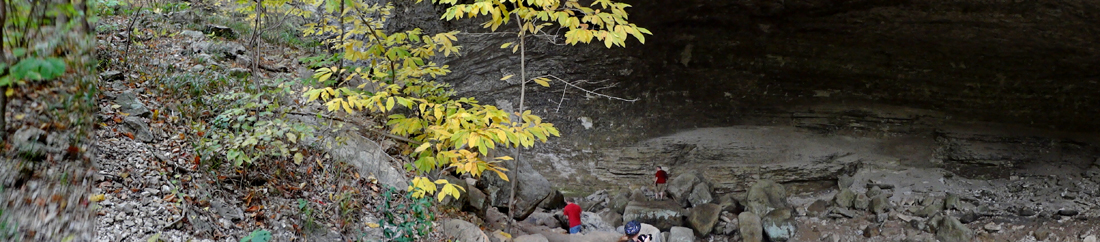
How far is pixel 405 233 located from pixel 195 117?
1.69 m

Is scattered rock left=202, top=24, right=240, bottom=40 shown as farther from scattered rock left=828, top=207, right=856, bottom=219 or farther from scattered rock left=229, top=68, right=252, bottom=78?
scattered rock left=828, top=207, right=856, bottom=219

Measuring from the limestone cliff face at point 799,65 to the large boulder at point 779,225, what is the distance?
298cm

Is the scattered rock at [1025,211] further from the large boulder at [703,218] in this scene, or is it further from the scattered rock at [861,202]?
the large boulder at [703,218]

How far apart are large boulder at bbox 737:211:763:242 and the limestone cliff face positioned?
9.86 feet

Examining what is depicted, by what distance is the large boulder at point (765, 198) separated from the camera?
8484 mm

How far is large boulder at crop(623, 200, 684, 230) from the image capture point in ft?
25.8

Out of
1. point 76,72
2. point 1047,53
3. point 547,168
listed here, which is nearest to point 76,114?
point 76,72

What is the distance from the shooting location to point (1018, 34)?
8016 mm

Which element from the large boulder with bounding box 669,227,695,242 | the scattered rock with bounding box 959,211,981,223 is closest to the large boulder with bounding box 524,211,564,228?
the large boulder with bounding box 669,227,695,242

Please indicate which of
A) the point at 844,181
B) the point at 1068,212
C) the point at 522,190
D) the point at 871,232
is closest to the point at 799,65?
the point at 844,181

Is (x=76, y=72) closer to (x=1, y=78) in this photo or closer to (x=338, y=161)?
(x=1, y=78)

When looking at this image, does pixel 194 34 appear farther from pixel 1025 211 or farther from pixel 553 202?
pixel 1025 211

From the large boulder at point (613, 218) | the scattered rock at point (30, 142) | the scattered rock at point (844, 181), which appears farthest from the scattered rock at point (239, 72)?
the scattered rock at point (844, 181)

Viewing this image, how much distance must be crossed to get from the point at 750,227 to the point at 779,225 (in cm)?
49
